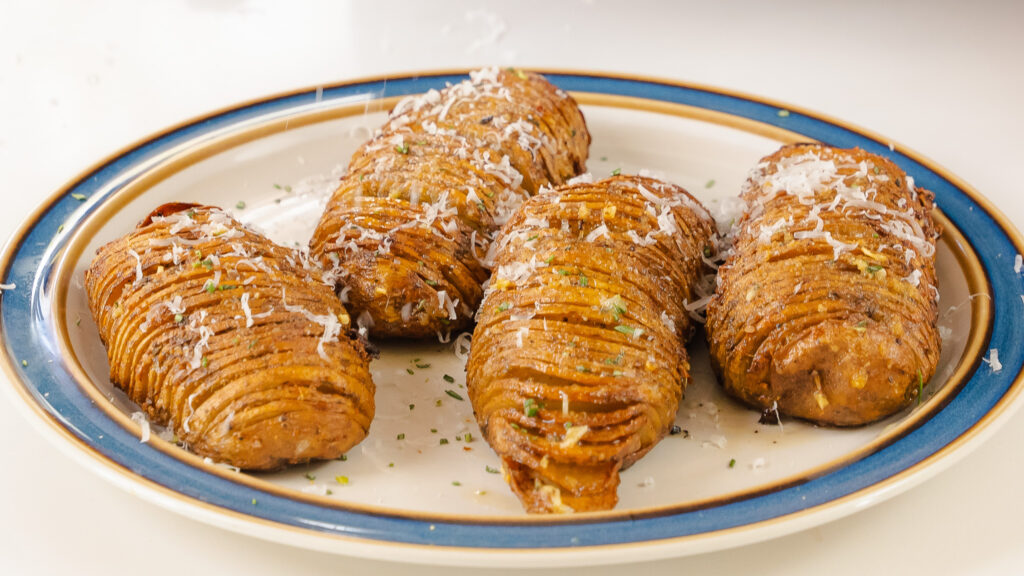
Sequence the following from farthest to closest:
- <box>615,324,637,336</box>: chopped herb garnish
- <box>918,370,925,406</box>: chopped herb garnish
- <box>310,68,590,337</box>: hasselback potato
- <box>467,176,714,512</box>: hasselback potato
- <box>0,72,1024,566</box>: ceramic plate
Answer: <box>310,68,590,337</box>: hasselback potato, <box>918,370,925,406</box>: chopped herb garnish, <box>615,324,637,336</box>: chopped herb garnish, <box>467,176,714,512</box>: hasselback potato, <box>0,72,1024,566</box>: ceramic plate

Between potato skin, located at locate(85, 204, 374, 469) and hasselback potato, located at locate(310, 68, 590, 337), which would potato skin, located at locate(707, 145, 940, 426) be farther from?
potato skin, located at locate(85, 204, 374, 469)

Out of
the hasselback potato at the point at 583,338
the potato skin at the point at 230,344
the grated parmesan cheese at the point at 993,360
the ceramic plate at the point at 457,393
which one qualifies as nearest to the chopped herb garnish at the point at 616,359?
the hasselback potato at the point at 583,338

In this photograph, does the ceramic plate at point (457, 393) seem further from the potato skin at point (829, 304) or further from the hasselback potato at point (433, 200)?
the hasselback potato at point (433, 200)

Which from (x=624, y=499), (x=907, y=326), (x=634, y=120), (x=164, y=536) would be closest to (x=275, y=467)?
(x=164, y=536)

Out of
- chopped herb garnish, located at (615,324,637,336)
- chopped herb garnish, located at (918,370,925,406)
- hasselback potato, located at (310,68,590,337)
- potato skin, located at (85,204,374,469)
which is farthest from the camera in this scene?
Result: hasselback potato, located at (310,68,590,337)

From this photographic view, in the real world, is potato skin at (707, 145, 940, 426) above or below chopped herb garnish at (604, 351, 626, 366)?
above

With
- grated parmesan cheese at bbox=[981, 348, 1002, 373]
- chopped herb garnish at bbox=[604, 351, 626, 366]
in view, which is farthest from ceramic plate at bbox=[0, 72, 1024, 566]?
chopped herb garnish at bbox=[604, 351, 626, 366]

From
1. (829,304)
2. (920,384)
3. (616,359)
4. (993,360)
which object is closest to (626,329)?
(616,359)
